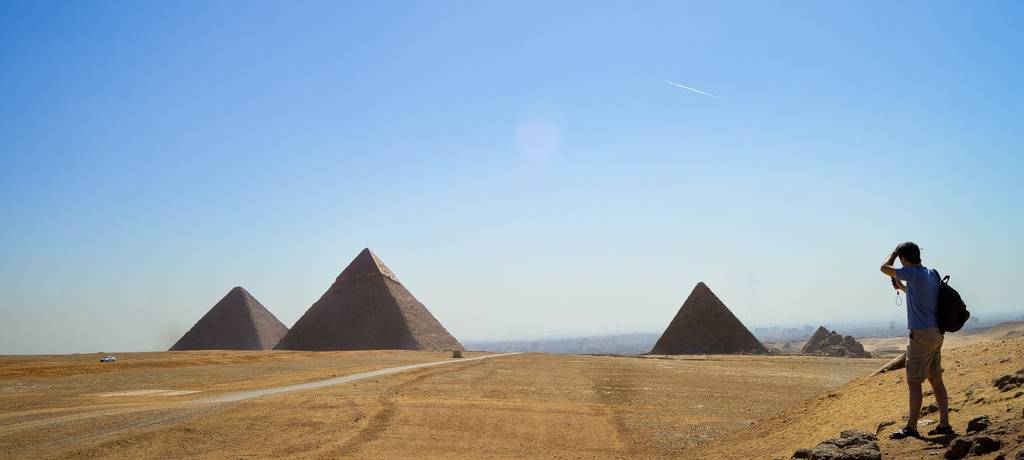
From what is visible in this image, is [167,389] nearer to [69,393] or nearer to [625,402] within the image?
[69,393]

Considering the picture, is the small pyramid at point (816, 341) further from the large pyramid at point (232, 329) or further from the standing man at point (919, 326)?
the large pyramid at point (232, 329)

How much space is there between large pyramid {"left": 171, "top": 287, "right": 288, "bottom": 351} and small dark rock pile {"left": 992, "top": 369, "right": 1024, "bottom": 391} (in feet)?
274

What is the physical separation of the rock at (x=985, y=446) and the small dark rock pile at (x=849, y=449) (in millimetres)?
712

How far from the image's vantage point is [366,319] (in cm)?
7031

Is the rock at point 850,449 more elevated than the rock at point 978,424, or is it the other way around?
the rock at point 978,424

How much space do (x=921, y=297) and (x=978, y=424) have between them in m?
1.38

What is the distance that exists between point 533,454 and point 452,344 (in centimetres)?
6818

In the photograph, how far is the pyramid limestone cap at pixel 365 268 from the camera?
75125mm

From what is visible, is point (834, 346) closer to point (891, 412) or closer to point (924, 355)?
point (891, 412)

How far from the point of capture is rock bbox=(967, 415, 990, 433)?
507 cm

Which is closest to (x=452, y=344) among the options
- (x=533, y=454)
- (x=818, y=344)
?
(x=818, y=344)

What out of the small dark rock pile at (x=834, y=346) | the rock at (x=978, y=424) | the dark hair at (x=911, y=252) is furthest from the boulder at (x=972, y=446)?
the small dark rock pile at (x=834, y=346)

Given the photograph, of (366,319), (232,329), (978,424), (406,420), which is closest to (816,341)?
(366,319)

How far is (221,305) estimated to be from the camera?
3255 inches
